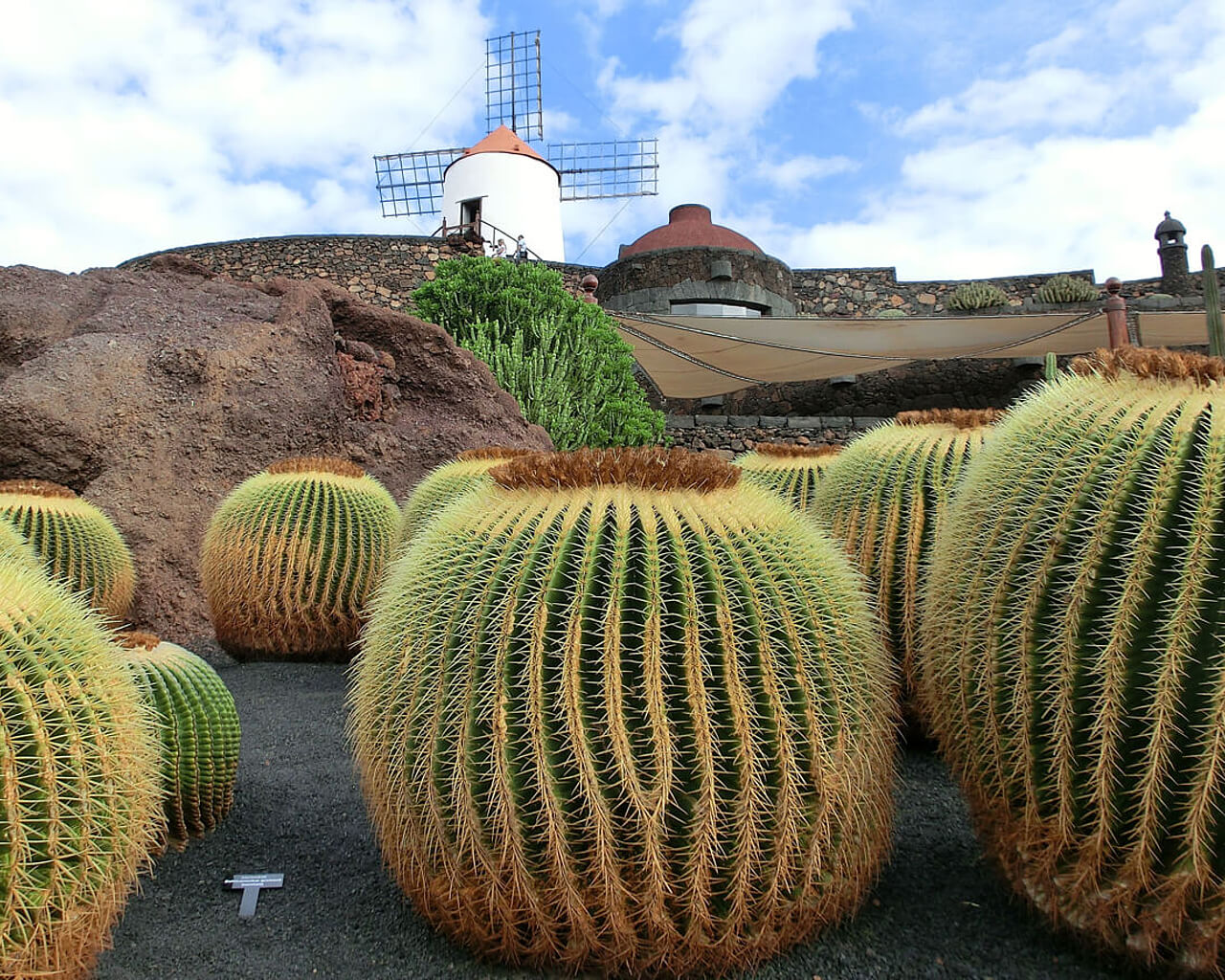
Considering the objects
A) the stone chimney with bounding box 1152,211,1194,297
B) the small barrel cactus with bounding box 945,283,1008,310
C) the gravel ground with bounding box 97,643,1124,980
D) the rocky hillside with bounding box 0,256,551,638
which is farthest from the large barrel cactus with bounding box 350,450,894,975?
the stone chimney with bounding box 1152,211,1194,297

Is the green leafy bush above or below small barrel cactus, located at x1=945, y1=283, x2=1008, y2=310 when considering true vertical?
below

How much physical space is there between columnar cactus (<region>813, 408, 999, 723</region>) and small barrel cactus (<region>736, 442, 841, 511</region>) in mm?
494

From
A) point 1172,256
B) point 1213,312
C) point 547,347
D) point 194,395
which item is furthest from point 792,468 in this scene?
point 1172,256

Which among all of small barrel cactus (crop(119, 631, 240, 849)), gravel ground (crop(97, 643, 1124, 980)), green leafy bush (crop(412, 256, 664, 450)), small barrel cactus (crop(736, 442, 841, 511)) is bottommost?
gravel ground (crop(97, 643, 1124, 980))

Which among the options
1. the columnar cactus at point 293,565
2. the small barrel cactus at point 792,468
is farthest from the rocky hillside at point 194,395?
the small barrel cactus at point 792,468

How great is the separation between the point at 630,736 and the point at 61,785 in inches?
39.6

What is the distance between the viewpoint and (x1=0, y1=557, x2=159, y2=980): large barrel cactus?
154 centimetres

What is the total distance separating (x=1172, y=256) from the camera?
17.2 meters

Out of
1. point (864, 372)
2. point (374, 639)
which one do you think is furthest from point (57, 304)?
point (864, 372)

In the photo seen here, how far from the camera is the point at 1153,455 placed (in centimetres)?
170

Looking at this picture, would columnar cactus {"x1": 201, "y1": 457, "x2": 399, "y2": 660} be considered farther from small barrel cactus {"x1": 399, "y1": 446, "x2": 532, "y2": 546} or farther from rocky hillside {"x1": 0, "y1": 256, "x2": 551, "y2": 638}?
rocky hillside {"x1": 0, "y1": 256, "x2": 551, "y2": 638}

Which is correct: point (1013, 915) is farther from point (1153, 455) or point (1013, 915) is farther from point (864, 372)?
point (864, 372)

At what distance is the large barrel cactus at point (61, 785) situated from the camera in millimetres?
1537

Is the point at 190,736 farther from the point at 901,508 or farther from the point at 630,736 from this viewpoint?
the point at 901,508
